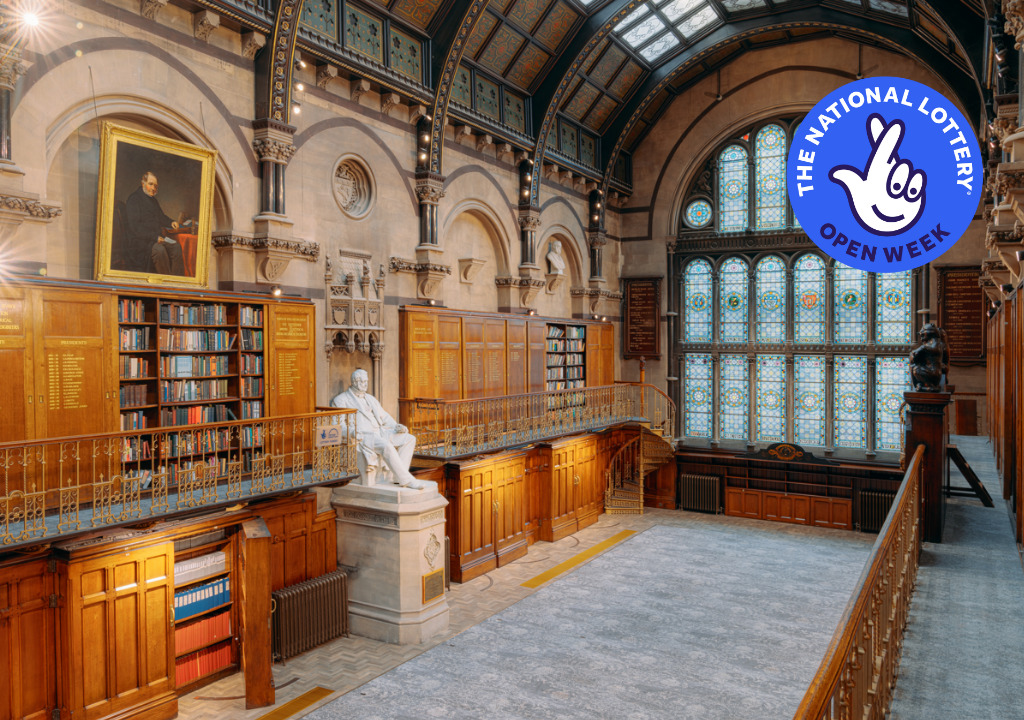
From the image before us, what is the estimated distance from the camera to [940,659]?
4398mm

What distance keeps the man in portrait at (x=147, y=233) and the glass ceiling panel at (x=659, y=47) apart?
1182 centimetres

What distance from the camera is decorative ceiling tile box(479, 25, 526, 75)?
42.9 feet

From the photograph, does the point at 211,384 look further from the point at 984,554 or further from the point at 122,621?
the point at 984,554

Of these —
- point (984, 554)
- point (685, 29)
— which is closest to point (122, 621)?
point (984, 554)

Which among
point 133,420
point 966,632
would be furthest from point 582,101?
point 966,632

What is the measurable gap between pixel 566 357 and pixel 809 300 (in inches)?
232

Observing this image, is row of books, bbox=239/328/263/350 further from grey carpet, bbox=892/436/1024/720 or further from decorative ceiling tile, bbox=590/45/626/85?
decorative ceiling tile, bbox=590/45/626/85

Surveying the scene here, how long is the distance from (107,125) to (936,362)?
29.1 feet

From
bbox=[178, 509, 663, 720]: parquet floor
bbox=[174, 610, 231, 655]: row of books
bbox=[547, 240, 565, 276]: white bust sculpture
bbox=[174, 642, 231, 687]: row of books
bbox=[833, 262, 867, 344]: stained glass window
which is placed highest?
bbox=[547, 240, 565, 276]: white bust sculpture

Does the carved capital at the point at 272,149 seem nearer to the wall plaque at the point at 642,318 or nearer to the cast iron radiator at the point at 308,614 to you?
the cast iron radiator at the point at 308,614

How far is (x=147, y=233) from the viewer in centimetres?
776

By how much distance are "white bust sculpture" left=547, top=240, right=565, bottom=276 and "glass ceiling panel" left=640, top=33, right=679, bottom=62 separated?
15.5 feet

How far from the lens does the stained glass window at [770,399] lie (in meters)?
17.2

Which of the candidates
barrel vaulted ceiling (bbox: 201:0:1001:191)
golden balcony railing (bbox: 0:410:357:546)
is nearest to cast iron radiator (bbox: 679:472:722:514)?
barrel vaulted ceiling (bbox: 201:0:1001:191)
